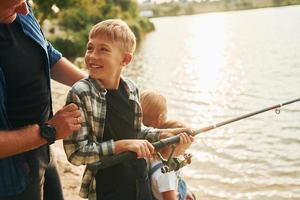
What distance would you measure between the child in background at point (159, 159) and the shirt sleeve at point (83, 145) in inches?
24.5

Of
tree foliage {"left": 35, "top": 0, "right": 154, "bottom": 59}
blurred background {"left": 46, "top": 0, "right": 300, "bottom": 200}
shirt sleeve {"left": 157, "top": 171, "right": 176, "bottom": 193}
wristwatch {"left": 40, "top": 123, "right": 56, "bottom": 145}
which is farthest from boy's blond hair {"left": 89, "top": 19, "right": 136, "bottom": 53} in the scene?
tree foliage {"left": 35, "top": 0, "right": 154, "bottom": 59}

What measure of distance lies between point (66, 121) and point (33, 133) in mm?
160

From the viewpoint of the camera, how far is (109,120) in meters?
2.51

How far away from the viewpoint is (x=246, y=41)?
3297cm

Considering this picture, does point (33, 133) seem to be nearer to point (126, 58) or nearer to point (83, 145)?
point (83, 145)

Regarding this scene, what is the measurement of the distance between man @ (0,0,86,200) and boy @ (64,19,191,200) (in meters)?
0.18

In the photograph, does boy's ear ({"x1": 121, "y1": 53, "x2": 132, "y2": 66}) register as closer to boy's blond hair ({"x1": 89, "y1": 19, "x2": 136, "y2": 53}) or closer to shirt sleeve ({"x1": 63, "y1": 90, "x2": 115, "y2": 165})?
boy's blond hair ({"x1": 89, "y1": 19, "x2": 136, "y2": 53})

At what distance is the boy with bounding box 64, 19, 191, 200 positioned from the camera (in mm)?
2389

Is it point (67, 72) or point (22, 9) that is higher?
point (22, 9)

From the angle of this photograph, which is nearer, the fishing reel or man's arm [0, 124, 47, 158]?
man's arm [0, 124, 47, 158]

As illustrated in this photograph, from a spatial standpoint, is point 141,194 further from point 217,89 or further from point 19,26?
point 217,89

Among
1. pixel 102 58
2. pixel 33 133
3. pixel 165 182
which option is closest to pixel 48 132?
pixel 33 133

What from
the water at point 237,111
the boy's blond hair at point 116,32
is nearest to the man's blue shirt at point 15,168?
the boy's blond hair at point 116,32

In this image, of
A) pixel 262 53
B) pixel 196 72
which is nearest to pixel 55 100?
pixel 196 72
